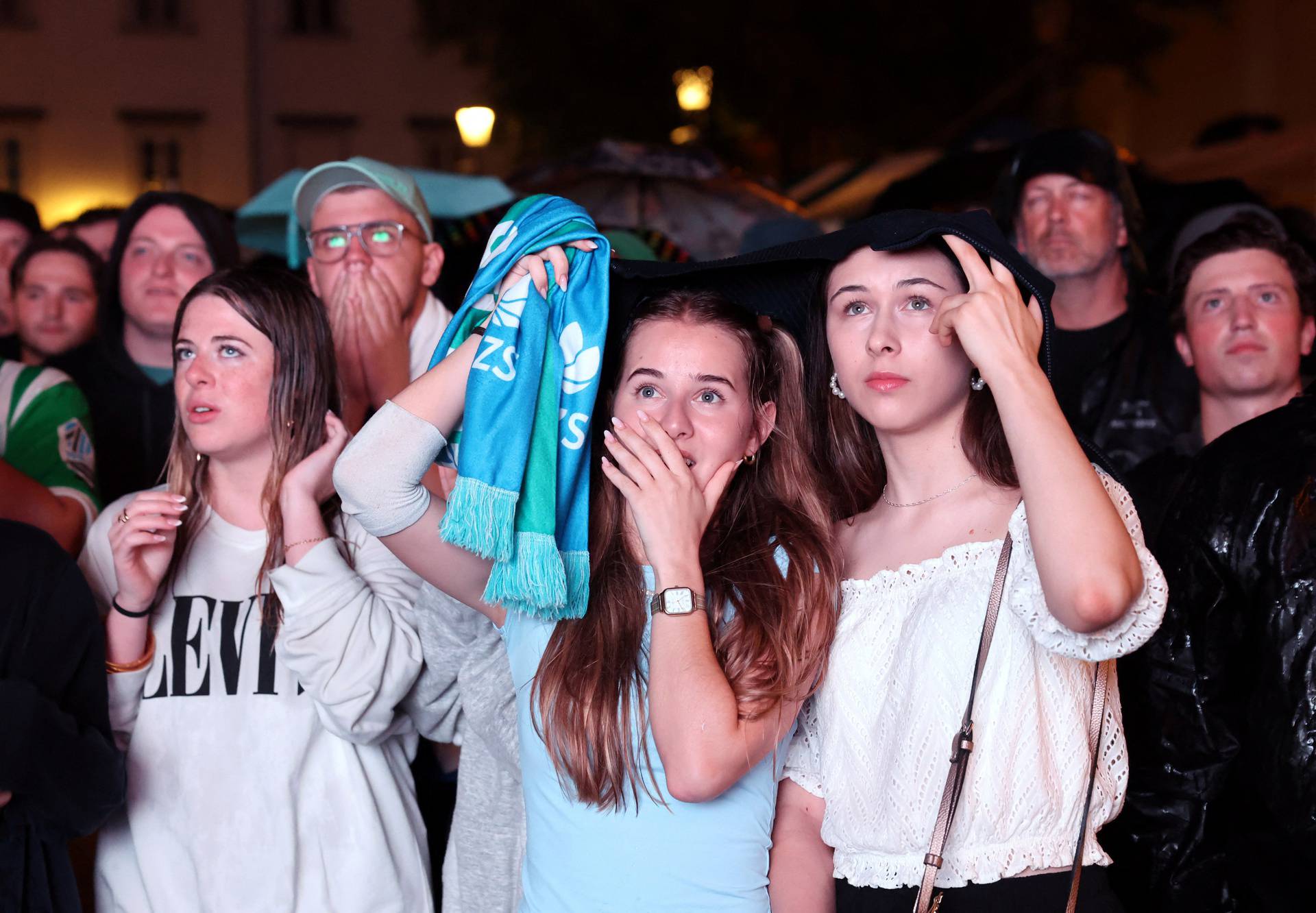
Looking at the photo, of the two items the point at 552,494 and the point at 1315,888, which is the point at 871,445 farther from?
the point at 1315,888

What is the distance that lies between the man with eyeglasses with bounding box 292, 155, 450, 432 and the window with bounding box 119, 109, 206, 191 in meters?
14.9

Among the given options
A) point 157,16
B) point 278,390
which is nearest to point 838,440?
point 278,390

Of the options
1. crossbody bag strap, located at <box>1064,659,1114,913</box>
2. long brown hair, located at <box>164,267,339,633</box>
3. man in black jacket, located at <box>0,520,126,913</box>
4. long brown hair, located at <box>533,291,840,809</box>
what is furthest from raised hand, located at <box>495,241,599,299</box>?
crossbody bag strap, located at <box>1064,659,1114,913</box>

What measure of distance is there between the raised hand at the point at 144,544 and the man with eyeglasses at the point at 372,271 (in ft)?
2.94

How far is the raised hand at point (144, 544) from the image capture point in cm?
264

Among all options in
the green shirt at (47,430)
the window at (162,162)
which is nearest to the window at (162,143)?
the window at (162,162)

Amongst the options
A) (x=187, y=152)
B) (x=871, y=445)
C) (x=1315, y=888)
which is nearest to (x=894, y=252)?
(x=871, y=445)

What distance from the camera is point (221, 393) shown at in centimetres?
283

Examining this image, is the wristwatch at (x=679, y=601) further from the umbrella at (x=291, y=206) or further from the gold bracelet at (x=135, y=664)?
the umbrella at (x=291, y=206)

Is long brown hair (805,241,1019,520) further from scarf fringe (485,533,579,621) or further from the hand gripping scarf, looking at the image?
scarf fringe (485,533,579,621)

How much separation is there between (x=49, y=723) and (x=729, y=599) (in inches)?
50.3

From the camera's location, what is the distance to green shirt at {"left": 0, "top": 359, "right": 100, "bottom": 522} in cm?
342

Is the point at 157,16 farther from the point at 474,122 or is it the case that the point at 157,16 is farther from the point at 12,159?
the point at 474,122

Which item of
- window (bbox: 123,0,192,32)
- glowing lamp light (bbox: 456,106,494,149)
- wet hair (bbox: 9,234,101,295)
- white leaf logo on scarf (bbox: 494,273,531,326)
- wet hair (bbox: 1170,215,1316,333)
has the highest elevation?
window (bbox: 123,0,192,32)
